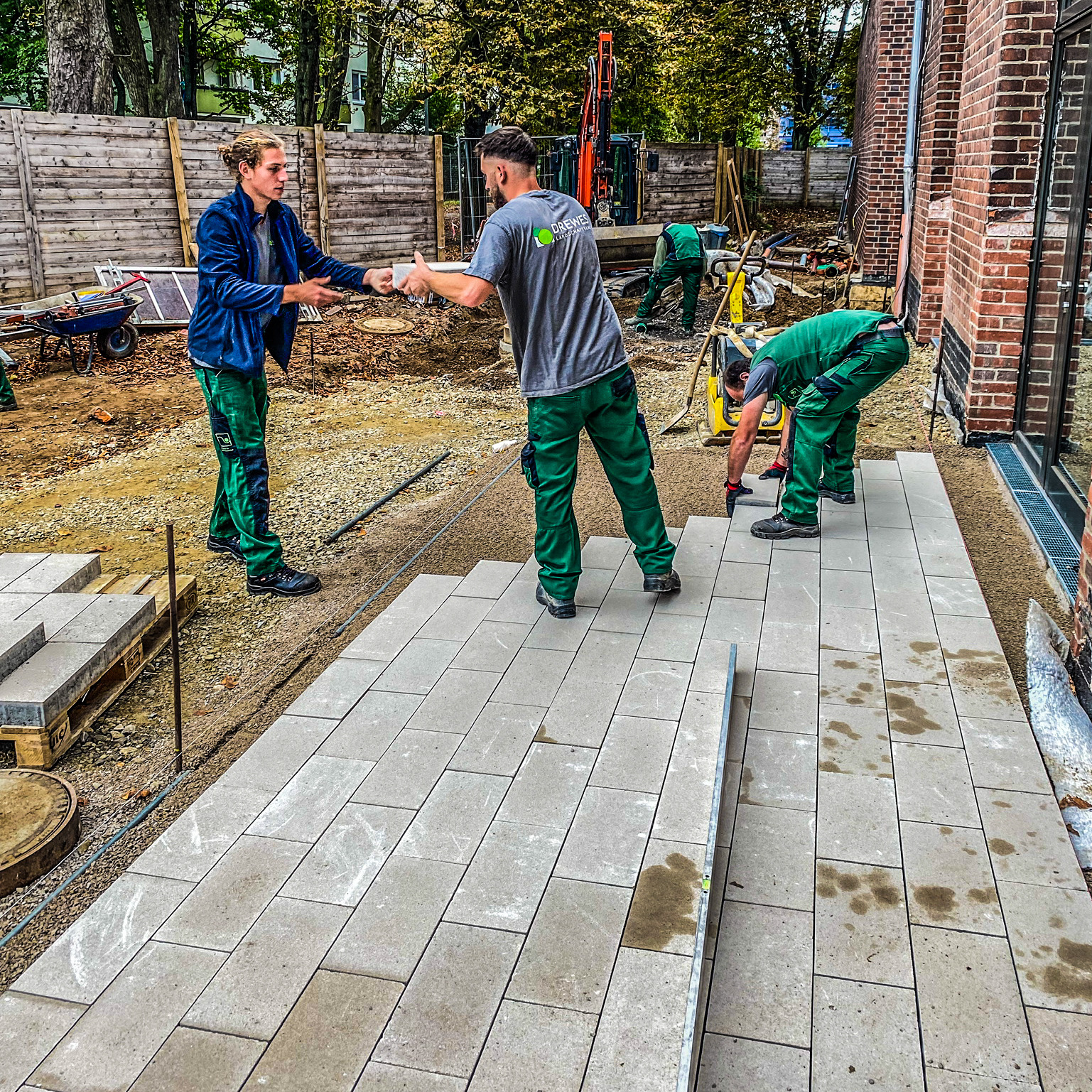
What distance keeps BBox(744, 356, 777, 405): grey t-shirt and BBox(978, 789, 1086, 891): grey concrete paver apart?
9.05ft

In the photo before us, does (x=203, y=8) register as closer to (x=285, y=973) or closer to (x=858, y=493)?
(x=858, y=493)

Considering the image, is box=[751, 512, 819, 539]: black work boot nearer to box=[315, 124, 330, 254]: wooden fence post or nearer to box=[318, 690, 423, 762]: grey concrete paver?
box=[318, 690, 423, 762]: grey concrete paver

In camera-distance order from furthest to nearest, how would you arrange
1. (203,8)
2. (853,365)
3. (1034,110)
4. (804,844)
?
(203,8)
(1034,110)
(853,365)
(804,844)

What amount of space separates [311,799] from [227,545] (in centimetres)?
302

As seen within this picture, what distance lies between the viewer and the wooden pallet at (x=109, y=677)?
3.84 meters

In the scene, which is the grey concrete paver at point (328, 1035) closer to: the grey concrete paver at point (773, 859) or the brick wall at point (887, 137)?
the grey concrete paver at point (773, 859)

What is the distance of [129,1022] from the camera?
228 centimetres

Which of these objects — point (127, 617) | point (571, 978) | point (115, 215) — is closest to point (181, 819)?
point (571, 978)

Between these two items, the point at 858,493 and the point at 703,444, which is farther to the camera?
the point at 703,444

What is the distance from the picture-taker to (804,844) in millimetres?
2932

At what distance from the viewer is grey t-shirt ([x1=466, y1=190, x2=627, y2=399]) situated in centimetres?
411

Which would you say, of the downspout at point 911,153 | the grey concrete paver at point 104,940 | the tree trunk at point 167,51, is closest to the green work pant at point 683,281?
the downspout at point 911,153

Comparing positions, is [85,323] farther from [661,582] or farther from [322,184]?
[661,582]

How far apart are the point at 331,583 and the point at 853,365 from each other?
3.03 meters
